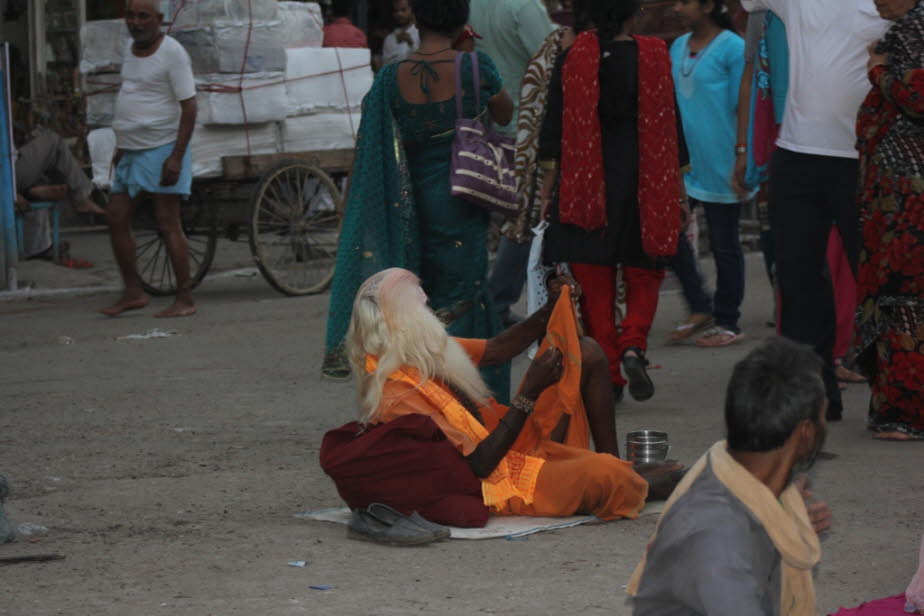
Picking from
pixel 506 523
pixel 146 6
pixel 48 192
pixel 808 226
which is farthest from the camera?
pixel 48 192

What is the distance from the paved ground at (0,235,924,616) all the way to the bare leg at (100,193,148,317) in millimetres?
909

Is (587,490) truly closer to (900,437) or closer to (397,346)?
(397,346)

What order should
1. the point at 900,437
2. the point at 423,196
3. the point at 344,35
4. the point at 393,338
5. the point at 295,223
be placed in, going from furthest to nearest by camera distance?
the point at 344,35
the point at 295,223
the point at 900,437
the point at 423,196
the point at 393,338

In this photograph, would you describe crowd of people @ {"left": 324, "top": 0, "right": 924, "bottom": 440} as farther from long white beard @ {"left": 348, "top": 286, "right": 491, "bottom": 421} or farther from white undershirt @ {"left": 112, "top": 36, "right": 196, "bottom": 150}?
white undershirt @ {"left": 112, "top": 36, "right": 196, "bottom": 150}

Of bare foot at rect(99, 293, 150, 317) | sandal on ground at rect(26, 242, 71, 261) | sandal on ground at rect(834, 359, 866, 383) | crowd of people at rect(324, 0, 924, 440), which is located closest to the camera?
crowd of people at rect(324, 0, 924, 440)

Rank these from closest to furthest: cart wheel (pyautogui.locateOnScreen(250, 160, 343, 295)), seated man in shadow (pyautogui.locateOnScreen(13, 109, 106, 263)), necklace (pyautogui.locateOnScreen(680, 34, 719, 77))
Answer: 1. necklace (pyautogui.locateOnScreen(680, 34, 719, 77))
2. cart wheel (pyautogui.locateOnScreen(250, 160, 343, 295))
3. seated man in shadow (pyautogui.locateOnScreen(13, 109, 106, 263))

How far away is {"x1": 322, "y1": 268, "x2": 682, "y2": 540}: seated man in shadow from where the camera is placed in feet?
17.5

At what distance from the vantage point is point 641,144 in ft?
23.3

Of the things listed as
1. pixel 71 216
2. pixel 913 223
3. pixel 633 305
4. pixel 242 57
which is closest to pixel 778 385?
pixel 913 223

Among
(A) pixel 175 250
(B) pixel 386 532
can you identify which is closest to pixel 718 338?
(A) pixel 175 250

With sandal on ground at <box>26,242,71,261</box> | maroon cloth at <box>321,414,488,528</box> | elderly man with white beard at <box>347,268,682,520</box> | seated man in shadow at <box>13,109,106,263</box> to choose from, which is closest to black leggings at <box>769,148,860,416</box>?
elderly man with white beard at <box>347,268,682,520</box>

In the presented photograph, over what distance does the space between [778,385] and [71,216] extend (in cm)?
1304

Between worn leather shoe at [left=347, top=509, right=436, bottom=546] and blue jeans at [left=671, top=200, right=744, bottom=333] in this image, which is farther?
blue jeans at [left=671, top=200, right=744, bottom=333]

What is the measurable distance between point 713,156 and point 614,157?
2.50 meters
